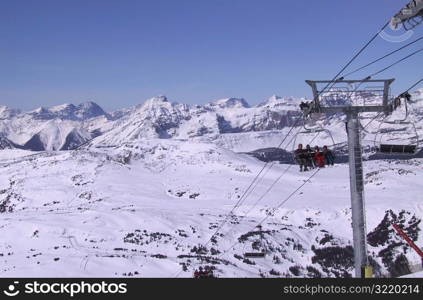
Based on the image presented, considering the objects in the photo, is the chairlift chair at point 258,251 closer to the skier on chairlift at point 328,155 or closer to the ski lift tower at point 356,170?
the skier on chairlift at point 328,155

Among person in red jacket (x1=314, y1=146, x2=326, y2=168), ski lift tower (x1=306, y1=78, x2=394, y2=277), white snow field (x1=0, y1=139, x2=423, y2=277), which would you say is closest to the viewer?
ski lift tower (x1=306, y1=78, x2=394, y2=277)

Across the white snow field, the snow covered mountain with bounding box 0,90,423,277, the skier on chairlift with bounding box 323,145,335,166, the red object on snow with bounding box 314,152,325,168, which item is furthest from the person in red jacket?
the white snow field

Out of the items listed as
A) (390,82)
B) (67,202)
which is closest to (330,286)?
(390,82)

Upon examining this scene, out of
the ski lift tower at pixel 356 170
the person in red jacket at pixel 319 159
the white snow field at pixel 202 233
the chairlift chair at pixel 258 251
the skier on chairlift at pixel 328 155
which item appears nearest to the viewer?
the ski lift tower at pixel 356 170

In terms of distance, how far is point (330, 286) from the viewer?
14836mm

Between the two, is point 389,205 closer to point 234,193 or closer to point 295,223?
point 295,223

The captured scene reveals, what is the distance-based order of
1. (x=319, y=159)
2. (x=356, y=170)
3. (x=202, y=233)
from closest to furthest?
(x=356, y=170)
(x=319, y=159)
(x=202, y=233)

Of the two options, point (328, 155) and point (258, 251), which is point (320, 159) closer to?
point (328, 155)

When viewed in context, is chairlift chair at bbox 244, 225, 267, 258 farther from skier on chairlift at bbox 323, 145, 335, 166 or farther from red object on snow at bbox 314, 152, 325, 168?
red object on snow at bbox 314, 152, 325, 168

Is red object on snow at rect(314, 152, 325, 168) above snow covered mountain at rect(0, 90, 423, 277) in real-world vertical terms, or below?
above


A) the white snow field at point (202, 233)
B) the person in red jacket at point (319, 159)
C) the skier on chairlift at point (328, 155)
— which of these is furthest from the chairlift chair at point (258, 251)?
the person in red jacket at point (319, 159)

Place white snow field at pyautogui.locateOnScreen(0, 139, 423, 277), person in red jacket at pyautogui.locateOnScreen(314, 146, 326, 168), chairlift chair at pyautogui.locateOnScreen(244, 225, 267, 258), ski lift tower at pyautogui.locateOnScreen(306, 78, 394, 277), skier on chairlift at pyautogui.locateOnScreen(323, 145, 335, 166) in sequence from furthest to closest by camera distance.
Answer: chairlift chair at pyautogui.locateOnScreen(244, 225, 267, 258), white snow field at pyautogui.locateOnScreen(0, 139, 423, 277), skier on chairlift at pyautogui.locateOnScreen(323, 145, 335, 166), person in red jacket at pyautogui.locateOnScreen(314, 146, 326, 168), ski lift tower at pyautogui.locateOnScreen(306, 78, 394, 277)

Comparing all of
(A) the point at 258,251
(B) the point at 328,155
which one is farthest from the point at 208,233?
(B) the point at 328,155

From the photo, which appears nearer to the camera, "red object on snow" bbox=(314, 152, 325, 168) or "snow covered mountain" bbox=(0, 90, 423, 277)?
"red object on snow" bbox=(314, 152, 325, 168)
